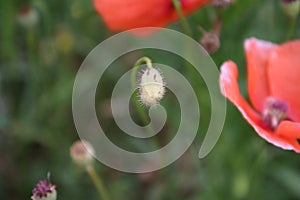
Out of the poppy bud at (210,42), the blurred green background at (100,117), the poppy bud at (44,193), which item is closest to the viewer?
the poppy bud at (44,193)

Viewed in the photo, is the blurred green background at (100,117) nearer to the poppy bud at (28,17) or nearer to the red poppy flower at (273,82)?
the poppy bud at (28,17)

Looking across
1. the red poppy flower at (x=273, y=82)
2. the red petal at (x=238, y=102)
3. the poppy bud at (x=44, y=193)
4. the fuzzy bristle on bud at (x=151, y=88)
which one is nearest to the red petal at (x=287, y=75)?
the red poppy flower at (x=273, y=82)

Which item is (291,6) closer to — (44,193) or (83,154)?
(83,154)

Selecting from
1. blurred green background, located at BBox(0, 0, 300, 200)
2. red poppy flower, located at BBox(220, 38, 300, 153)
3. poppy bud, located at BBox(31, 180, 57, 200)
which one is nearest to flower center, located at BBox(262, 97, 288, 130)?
red poppy flower, located at BBox(220, 38, 300, 153)

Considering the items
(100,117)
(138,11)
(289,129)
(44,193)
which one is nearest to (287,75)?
(289,129)

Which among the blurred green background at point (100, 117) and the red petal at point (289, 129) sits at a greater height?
the blurred green background at point (100, 117)

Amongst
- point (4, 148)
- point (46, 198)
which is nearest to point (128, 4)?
point (46, 198)
